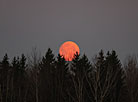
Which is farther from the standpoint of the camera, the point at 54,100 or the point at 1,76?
the point at 1,76

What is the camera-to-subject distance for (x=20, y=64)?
147ft

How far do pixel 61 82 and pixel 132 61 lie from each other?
1455 centimetres

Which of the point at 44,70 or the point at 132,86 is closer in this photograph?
the point at 132,86

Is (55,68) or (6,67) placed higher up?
(6,67)

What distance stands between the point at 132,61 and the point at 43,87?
60.2 ft

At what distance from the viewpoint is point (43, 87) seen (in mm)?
33156

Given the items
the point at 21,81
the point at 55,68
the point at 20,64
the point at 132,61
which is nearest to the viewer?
the point at 132,61

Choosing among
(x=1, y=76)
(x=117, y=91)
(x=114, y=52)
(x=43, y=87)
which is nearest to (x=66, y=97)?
(x=43, y=87)

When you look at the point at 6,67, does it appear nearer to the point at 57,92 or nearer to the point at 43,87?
the point at 43,87

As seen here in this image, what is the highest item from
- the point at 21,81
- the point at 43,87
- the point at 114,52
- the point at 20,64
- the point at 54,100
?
the point at 20,64

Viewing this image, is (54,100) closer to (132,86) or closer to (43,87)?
(43,87)

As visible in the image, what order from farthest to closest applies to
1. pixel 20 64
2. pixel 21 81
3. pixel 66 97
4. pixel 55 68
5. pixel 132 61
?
pixel 20 64 → pixel 21 81 → pixel 55 68 → pixel 132 61 → pixel 66 97

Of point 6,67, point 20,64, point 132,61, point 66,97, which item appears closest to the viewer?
point 66,97

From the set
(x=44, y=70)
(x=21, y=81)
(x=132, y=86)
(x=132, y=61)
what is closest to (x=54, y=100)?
(x=44, y=70)
